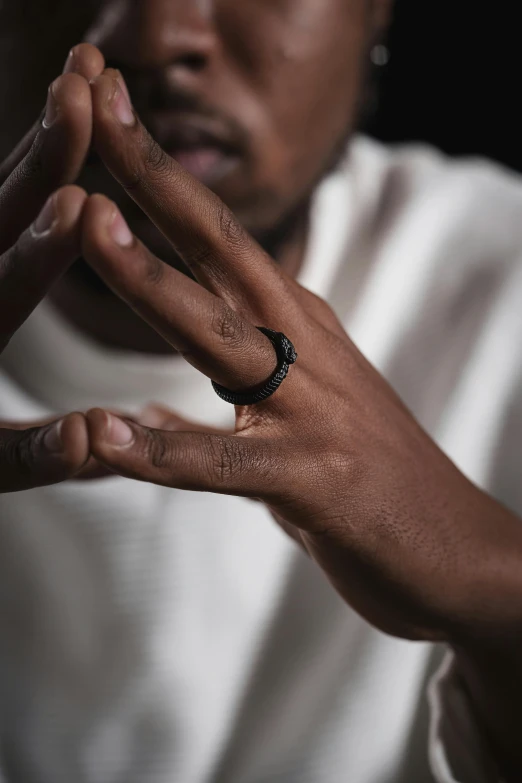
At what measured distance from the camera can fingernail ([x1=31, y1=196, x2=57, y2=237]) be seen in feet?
1.09

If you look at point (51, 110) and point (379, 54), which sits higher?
point (379, 54)

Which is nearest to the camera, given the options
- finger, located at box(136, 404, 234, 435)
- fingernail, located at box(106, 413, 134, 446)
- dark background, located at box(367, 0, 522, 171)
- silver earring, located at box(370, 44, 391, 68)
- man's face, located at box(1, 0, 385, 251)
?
fingernail, located at box(106, 413, 134, 446)

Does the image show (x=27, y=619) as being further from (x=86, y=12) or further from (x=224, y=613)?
(x=86, y=12)

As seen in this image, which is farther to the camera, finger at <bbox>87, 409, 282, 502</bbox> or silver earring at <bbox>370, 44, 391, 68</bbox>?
silver earring at <bbox>370, 44, 391, 68</bbox>

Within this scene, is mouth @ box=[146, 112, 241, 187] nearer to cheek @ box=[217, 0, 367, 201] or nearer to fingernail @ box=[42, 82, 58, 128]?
cheek @ box=[217, 0, 367, 201]

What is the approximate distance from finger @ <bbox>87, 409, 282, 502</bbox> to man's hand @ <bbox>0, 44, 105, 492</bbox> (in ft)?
0.04

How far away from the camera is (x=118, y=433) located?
32cm

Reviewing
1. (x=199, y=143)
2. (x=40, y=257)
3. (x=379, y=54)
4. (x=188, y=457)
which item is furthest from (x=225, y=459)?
(x=379, y=54)

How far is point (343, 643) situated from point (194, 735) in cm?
15

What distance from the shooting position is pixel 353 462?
1.34 feet

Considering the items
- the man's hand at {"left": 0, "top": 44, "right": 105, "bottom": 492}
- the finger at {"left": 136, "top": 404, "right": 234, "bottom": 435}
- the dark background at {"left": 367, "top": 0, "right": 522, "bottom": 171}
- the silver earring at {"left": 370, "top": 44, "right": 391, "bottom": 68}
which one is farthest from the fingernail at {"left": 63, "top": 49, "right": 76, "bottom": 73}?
the dark background at {"left": 367, "top": 0, "right": 522, "bottom": 171}

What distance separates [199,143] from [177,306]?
35 cm

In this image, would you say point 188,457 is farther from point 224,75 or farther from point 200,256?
point 224,75

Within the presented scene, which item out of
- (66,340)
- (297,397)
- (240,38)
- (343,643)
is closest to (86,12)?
(240,38)
